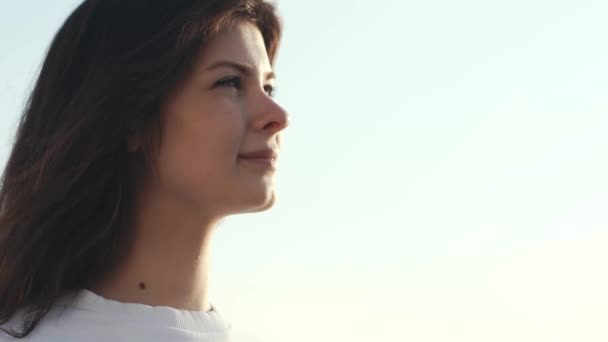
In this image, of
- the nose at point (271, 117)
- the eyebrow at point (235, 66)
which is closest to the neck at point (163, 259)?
the nose at point (271, 117)

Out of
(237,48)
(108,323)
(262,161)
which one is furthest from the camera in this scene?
(237,48)

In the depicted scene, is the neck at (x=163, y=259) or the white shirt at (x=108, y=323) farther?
the neck at (x=163, y=259)

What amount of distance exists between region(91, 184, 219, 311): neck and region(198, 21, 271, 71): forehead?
26.1 inches

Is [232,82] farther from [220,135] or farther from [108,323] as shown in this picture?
[108,323]

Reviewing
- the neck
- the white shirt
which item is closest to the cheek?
the neck

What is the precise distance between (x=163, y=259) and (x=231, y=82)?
0.82 metres

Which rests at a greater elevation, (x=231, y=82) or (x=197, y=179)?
(x=231, y=82)

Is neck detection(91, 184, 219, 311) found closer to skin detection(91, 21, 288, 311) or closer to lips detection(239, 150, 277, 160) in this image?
skin detection(91, 21, 288, 311)

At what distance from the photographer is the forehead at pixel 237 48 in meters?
4.36

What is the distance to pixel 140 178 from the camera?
446 centimetres

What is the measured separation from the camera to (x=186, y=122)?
4.29 metres

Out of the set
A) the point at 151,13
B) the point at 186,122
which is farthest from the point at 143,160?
the point at 151,13

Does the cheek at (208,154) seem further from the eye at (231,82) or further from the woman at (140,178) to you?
the eye at (231,82)

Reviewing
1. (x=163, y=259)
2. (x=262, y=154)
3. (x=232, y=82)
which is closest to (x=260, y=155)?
(x=262, y=154)
